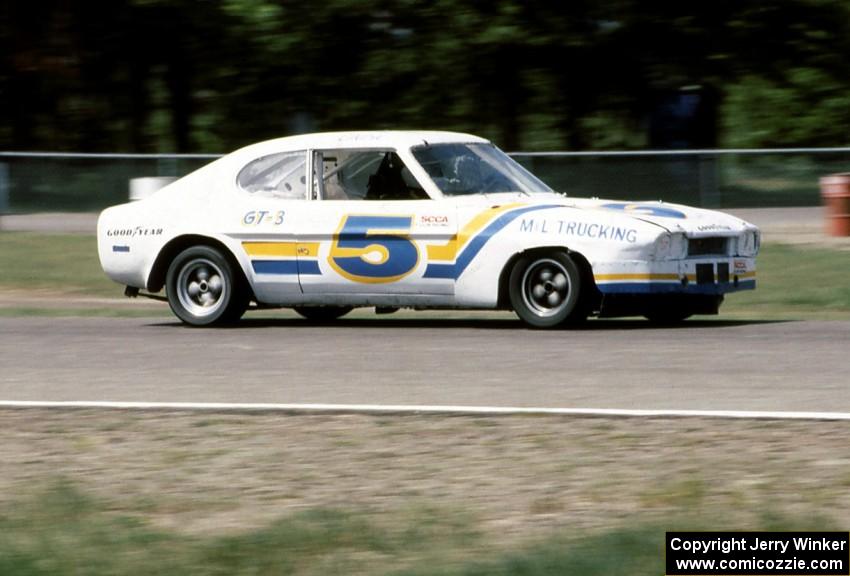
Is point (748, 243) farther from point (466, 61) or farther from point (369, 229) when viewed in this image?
point (466, 61)

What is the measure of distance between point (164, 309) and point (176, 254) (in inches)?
131

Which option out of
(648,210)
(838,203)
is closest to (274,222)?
(648,210)

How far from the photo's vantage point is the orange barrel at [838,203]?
2000 centimetres

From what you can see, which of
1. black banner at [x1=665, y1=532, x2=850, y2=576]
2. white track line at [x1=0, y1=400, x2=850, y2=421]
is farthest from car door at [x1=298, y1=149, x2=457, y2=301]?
black banner at [x1=665, y1=532, x2=850, y2=576]

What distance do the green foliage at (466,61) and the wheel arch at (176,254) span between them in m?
15.5

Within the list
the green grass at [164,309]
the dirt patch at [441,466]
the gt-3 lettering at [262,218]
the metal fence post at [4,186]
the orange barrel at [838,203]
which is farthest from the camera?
the metal fence post at [4,186]

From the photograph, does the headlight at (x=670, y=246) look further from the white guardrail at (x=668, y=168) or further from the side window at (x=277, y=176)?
the white guardrail at (x=668, y=168)

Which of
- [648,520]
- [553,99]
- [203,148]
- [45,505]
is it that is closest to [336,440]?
[45,505]

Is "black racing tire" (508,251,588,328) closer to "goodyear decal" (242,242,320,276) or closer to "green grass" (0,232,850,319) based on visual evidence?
"goodyear decal" (242,242,320,276)

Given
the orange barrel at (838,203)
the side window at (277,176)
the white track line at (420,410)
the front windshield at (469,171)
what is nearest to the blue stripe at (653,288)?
the front windshield at (469,171)

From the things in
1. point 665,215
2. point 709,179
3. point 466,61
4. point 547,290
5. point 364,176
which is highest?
point 466,61

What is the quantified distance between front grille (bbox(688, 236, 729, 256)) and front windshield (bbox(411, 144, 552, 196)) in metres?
1.46

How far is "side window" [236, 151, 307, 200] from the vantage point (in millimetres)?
12812

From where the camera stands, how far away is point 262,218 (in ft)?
41.8
